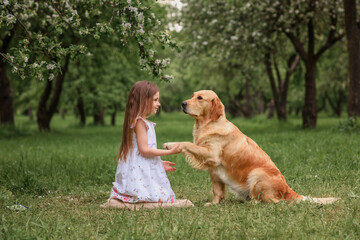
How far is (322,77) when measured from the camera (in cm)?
2947

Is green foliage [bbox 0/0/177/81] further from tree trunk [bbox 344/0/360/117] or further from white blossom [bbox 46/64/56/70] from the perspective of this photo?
tree trunk [bbox 344/0/360/117]

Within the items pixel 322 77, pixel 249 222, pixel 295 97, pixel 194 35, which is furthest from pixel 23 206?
pixel 295 97

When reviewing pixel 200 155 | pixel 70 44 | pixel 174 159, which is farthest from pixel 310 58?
pixel 200 155

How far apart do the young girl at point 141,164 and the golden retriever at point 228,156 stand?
0.40 metres

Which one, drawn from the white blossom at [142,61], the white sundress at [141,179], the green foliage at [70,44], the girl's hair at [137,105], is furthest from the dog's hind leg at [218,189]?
the white blossom at [142,61]

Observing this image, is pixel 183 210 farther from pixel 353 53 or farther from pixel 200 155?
pixel 353 53

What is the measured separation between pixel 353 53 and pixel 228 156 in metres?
9.09

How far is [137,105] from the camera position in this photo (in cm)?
467

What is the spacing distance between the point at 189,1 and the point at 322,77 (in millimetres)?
17968

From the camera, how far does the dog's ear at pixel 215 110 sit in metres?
4.44

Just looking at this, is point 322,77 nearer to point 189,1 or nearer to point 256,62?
point 256,62

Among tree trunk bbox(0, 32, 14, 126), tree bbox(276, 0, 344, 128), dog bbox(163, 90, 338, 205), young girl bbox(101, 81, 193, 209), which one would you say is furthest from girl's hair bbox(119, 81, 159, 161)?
tree trunk bbox(0, 32, 14, 126)

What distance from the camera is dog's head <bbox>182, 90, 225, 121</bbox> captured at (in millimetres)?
4395

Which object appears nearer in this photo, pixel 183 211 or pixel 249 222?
pixel 249 222
